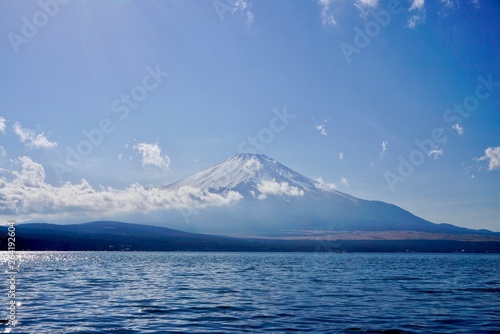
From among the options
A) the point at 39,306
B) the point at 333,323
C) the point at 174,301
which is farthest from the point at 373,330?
the point at 39,306

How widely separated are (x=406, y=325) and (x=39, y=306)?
23529 millimetres

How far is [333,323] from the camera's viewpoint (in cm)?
2725

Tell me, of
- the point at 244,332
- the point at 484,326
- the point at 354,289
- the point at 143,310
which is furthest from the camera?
the point at 354,289

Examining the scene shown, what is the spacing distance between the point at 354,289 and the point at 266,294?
34.7ft

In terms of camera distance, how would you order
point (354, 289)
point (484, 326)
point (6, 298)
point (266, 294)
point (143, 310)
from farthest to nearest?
1. point (354, 289)
2. point (266, 294)
3. point (6, 298)
4. point (143, 310)
5. point (484, 326)

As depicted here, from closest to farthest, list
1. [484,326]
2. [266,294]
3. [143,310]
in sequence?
[484,326], [143,310], [266,294]

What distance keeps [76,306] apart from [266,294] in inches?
635

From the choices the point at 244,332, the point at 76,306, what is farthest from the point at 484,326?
the point at 76,306

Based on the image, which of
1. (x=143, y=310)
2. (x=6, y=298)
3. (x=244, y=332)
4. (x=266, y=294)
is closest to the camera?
(x=244, y=332)

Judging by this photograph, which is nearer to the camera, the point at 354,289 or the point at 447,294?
the point at 447,294

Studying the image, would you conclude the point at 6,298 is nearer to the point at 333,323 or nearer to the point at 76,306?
the point at 76,306

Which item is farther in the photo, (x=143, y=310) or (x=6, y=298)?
(x=6, y=298)

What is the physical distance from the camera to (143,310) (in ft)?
104

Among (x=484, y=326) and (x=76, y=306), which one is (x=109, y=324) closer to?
(x=76, y=306)
